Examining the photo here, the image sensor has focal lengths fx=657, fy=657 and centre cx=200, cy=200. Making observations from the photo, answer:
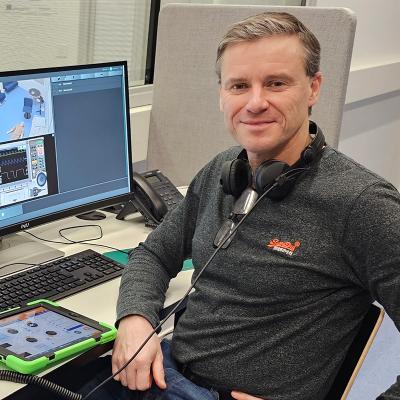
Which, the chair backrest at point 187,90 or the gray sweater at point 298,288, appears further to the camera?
the chair backrest at point 187,90

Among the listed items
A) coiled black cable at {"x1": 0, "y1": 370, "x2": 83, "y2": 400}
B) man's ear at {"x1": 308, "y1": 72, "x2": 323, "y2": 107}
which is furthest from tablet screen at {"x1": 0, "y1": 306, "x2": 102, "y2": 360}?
man's ear at {"x1": 308, "y1": 72, "x2": 323, "y2": 107}

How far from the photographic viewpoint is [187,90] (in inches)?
84.4

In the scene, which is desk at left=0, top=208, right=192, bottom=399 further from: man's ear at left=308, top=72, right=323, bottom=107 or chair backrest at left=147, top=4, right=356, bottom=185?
man's ear at left=308, top=72, right=323, bottom=107

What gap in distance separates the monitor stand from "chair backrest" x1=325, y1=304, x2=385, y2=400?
74cm

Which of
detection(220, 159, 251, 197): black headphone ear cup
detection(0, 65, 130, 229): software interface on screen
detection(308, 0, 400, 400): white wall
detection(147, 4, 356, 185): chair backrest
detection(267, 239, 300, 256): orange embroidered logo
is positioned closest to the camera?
detection(267, 239, 300, 256): orange embroidered logo

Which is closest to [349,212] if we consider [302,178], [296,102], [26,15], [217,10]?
[302,178]

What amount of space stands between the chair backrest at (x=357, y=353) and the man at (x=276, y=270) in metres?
0.02

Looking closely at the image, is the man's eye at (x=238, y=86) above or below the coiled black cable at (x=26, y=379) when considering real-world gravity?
above

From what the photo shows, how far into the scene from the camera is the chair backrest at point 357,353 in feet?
4.04

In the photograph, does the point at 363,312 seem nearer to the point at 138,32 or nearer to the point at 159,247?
the point at 159,247

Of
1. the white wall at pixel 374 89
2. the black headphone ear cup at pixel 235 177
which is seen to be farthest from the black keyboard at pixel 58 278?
the white wall at pixel 374 89

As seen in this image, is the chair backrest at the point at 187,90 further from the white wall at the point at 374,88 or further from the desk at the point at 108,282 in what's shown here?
the white wall at the point at 374,88

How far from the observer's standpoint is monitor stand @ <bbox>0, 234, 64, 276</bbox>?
155 centimetres

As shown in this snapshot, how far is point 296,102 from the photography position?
1235mm
